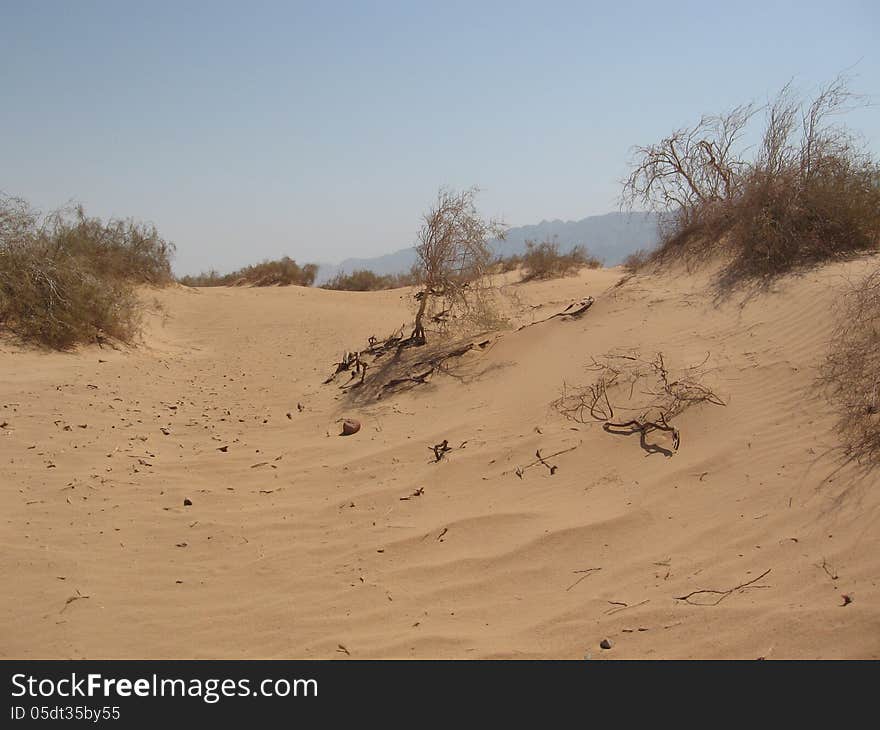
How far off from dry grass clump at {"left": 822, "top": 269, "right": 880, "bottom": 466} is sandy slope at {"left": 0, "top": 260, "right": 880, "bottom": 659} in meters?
0.15

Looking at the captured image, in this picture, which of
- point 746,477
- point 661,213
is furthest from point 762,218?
point 746,477

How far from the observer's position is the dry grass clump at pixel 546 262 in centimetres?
1491

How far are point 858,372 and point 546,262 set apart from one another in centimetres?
Answer: 1075

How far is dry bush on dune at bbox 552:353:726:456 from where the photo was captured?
4.75 meters

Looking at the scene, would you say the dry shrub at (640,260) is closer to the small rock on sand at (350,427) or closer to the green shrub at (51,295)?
the small rock on sand at (350,427)

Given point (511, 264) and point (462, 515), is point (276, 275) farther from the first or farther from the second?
point (462, 515)

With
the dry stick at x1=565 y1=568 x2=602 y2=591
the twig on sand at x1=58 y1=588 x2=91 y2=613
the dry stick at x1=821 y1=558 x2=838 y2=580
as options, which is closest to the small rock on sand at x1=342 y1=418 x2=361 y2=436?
the twig on sand at x1=58 y1=588 x2=91 y2=613

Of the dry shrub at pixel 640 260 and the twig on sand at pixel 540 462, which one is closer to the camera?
the twig on sand at pixel 540 462

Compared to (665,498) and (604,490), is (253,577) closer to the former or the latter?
(604,490)

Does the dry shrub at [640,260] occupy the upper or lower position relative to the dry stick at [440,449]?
upper

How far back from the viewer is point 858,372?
450 centimetres

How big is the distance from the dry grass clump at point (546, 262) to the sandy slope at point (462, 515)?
7.92 meters

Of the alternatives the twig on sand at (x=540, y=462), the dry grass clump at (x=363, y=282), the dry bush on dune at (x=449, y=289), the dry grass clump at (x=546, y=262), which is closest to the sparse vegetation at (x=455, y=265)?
the dry bush on dune at (x=449, y=289)

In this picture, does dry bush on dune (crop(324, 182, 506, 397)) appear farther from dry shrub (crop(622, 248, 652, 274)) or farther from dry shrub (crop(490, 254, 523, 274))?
dry shrub (crop(490, 254, 523, 274))
